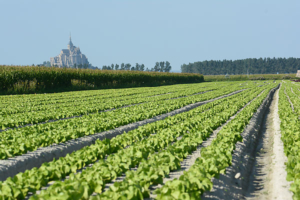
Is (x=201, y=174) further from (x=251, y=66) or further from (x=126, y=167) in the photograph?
(x=251, y=66)

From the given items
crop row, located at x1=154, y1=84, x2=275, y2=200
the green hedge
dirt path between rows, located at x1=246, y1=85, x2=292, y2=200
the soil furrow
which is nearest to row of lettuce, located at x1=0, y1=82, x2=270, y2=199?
crop row, located at x1=154, y1=84, x2=275, y2=200

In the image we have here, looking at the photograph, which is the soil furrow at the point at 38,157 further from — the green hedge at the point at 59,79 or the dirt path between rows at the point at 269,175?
the green hedge at the point at 59,79

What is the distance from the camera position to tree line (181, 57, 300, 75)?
555ft

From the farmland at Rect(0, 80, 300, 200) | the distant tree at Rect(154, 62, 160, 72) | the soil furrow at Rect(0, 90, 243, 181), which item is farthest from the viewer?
the distant tree at Rect(154, 62, 160, 72)

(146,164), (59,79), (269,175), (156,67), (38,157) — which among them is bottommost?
(269,175)

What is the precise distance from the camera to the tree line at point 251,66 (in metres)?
169

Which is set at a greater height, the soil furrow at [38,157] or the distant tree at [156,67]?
the distant tree at [156,67]

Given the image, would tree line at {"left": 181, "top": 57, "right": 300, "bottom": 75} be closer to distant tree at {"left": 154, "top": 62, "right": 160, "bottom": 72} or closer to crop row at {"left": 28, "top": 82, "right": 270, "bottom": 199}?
distant tree at {"left": 154, "top": 62, "right": 160, "bottom": 72}

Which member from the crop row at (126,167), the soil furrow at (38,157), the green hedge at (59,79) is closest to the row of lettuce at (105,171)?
the crop row at (126,167)

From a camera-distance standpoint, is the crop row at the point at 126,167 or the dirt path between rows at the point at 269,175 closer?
the crop row at the point at 126,167

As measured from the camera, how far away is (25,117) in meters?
12.0

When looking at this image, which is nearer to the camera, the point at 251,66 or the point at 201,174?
the point at 201,174

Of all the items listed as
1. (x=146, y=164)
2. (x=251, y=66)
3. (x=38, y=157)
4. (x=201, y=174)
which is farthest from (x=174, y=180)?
(x=251, y=66)

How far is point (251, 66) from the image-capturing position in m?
170
